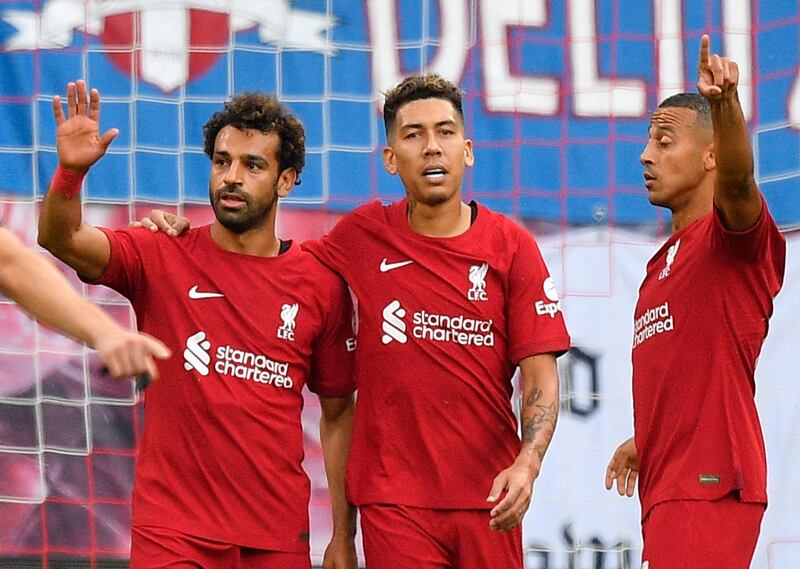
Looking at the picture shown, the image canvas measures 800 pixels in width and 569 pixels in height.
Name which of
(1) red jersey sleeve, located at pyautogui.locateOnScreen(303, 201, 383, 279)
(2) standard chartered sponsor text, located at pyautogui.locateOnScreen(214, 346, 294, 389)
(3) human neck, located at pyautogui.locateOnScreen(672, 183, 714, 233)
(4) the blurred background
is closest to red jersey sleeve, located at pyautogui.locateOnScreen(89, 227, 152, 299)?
(2) standard chartered sponsor text, located at pyautogui.locateOnScreen(214, 346, 294, 389)

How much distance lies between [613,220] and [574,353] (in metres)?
0.61

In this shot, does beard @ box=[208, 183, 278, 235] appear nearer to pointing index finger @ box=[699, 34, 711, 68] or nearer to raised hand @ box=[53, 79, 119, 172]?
raised hand @ box=[53, 79, 119, 172]

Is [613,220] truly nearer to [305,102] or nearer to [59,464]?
Result: [305,102]

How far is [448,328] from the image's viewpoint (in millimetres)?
5164

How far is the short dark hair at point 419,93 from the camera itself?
5.38 m

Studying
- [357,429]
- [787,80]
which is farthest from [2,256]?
[787,80]

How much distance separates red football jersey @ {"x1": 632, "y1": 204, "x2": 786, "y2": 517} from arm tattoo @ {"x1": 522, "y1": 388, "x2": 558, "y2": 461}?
0.29 meters

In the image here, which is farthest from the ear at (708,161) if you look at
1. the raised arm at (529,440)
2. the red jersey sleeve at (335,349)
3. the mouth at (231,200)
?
the mouth at (231,200)

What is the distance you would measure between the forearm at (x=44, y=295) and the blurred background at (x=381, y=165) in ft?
11.0

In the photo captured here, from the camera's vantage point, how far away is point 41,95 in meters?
6.65

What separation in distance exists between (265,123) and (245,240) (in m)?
0.44

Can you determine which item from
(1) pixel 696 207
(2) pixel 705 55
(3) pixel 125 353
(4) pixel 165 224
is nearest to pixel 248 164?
(4) pixel 165 224

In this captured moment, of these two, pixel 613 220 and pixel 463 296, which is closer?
pixel 463 296

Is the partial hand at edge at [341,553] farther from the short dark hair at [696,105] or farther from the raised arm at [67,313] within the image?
the raised arm at [67,313]
